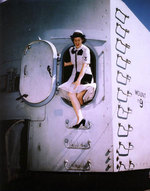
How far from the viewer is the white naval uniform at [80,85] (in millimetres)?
4438

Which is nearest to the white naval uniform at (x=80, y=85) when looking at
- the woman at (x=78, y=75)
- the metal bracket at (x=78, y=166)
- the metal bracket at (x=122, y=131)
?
the woman at (x=78, y=75)

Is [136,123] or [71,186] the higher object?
[136,123]

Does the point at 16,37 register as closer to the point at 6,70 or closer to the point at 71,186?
the point at 6,70

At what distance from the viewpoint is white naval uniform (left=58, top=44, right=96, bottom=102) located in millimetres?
4438

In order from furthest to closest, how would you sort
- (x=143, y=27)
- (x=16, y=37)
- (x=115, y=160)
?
(x=143, y=27) < (x=16, y=37) < (x=115, y=160)

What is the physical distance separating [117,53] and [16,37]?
6.91ft

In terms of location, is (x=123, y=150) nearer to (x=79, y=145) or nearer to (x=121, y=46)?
(x=79, y=145)

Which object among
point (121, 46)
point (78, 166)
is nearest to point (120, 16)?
point (121, 46)

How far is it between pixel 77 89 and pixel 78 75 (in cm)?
26

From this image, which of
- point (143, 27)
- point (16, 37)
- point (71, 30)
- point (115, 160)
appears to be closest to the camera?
point (115, 160)

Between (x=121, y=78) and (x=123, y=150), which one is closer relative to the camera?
(x=123, y=150)

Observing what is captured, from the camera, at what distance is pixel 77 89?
14.6ft

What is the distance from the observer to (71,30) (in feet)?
15.2

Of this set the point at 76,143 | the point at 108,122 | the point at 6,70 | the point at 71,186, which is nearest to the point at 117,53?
the point at 108,122
